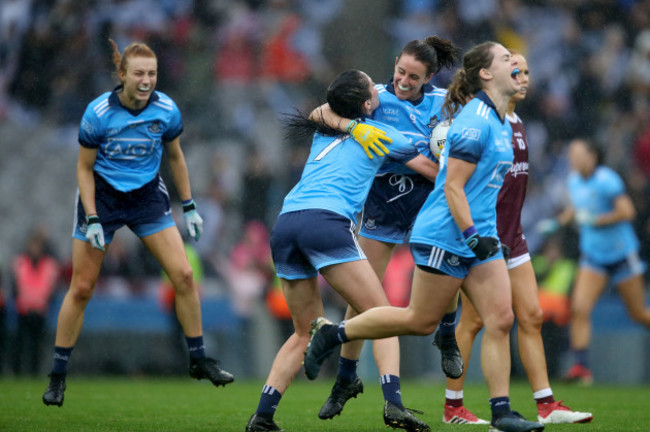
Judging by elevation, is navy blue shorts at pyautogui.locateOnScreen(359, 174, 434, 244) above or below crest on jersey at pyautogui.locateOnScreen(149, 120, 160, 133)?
below

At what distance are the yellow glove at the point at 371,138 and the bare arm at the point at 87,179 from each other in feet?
7.55

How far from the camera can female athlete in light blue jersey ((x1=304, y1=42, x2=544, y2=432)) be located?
536 centimetres

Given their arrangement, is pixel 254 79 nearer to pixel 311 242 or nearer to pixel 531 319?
pixel 531 319

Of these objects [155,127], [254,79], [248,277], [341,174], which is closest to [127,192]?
[155,127]

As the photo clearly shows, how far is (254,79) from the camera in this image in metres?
15.9

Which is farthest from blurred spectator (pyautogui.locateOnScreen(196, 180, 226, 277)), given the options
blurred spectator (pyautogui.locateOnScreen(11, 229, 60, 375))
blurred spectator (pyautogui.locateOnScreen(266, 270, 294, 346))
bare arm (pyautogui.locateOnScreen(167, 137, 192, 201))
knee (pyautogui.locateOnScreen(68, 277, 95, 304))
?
knee (pyautogui.locateOnScreen(68, 277, 95, 304))

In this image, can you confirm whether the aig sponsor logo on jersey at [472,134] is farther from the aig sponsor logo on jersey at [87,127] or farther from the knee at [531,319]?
the aig sponsor logo on jersey at [87,127]

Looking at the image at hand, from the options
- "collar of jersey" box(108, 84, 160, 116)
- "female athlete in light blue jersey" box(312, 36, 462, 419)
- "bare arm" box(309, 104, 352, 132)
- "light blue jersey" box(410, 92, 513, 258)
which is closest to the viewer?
"light blue jersey" box(410, 92, 513, 258)

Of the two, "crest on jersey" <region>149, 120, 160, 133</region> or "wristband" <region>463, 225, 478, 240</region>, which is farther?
"crest on jersey" <region>149, 120, 160, 133</region>

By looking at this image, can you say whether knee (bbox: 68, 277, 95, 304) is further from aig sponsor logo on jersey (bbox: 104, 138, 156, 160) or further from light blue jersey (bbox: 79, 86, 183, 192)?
aig sponsor logo on jersey (bbox: 104, 138, 156, 160)

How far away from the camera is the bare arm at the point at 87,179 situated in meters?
7.27

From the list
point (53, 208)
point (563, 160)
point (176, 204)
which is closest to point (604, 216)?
point (563, 160)

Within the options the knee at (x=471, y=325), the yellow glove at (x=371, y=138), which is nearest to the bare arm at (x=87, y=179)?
the yellow glove at (x=371, y=138)

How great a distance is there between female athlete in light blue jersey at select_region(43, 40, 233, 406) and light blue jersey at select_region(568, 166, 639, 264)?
512 centimetres
